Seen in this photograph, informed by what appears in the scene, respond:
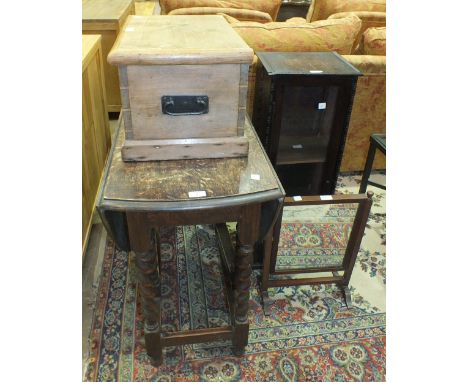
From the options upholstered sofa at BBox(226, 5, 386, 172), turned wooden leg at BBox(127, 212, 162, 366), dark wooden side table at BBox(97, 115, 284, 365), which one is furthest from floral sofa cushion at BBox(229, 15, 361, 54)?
turned wooden leg at BBox(127, 212, 162, 366)

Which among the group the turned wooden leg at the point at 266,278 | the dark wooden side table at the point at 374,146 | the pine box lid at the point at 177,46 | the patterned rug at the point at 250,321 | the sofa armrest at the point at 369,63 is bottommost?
the patterned rug at the point at 250,321

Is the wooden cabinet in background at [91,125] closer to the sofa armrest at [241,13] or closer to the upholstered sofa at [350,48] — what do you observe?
the upholstered sofa at [350,48]

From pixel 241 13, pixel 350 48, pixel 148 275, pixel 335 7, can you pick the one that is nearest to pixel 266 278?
pixel 148 275

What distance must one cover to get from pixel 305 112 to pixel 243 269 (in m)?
0.93

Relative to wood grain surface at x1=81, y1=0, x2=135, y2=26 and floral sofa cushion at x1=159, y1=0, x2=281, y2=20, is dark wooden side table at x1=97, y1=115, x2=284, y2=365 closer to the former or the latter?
wood grain surface at x1=81, y1=0, x2=135, y2=26

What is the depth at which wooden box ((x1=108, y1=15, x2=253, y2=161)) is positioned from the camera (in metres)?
1.00

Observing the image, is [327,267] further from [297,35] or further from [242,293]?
[297,35]

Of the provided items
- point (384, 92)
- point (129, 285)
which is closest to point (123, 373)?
point (129, 285)

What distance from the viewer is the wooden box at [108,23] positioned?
2.54 m

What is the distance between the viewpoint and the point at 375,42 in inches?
83.7

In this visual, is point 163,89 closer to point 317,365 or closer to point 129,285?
point 129,285

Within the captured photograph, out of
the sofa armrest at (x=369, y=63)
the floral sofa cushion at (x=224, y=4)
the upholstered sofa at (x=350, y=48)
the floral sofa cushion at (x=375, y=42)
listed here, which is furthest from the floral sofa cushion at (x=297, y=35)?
the floral sofa cushion at (x=224, y=4)

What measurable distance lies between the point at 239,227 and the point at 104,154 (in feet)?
4.21

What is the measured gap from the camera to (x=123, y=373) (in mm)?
1327
